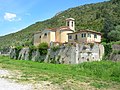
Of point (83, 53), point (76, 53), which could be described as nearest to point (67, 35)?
point (76, 53)

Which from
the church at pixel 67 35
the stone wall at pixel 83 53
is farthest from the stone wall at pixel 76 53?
the church at pixel 67 35

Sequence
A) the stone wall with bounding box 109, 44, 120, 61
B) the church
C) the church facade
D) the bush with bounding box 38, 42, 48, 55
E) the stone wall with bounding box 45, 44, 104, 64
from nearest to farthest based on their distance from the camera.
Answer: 1. the stone wall with bounding box 109, 44, 120, 61
2. the stone wall with bounding box 45, 44, 104, 64
3. the church
4. the bush with bounding box 38, 42, 48, 55
5. the church facade

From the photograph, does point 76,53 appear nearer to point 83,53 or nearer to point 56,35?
point 83,53

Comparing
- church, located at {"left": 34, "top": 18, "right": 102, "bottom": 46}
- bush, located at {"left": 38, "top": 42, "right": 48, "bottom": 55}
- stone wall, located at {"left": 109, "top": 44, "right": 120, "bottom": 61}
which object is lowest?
stone wall, located at {"left": 109, "top": 44, "right": 120, "bottom": 61}

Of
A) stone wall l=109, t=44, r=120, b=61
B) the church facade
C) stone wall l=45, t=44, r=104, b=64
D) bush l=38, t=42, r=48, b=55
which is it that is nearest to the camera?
stone wall l=109, t=44, r=120, b=61

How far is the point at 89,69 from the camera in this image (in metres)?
42.0

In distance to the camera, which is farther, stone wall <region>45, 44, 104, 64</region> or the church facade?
the church facade

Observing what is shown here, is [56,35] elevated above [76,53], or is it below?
above

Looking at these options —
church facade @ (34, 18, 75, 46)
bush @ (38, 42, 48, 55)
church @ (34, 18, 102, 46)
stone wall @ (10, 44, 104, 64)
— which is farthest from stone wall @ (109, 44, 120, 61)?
church facade @ (34, 18, 75, 46)

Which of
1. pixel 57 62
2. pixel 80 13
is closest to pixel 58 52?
pixel 57 62

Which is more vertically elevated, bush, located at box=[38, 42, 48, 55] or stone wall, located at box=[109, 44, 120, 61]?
bush, located at box=[38, 42, 48, 55]

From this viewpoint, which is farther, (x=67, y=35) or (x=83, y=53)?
(x=67, y=35)

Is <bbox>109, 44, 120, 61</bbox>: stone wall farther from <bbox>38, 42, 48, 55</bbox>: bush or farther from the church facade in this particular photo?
the church facade

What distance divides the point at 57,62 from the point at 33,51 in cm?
1065
